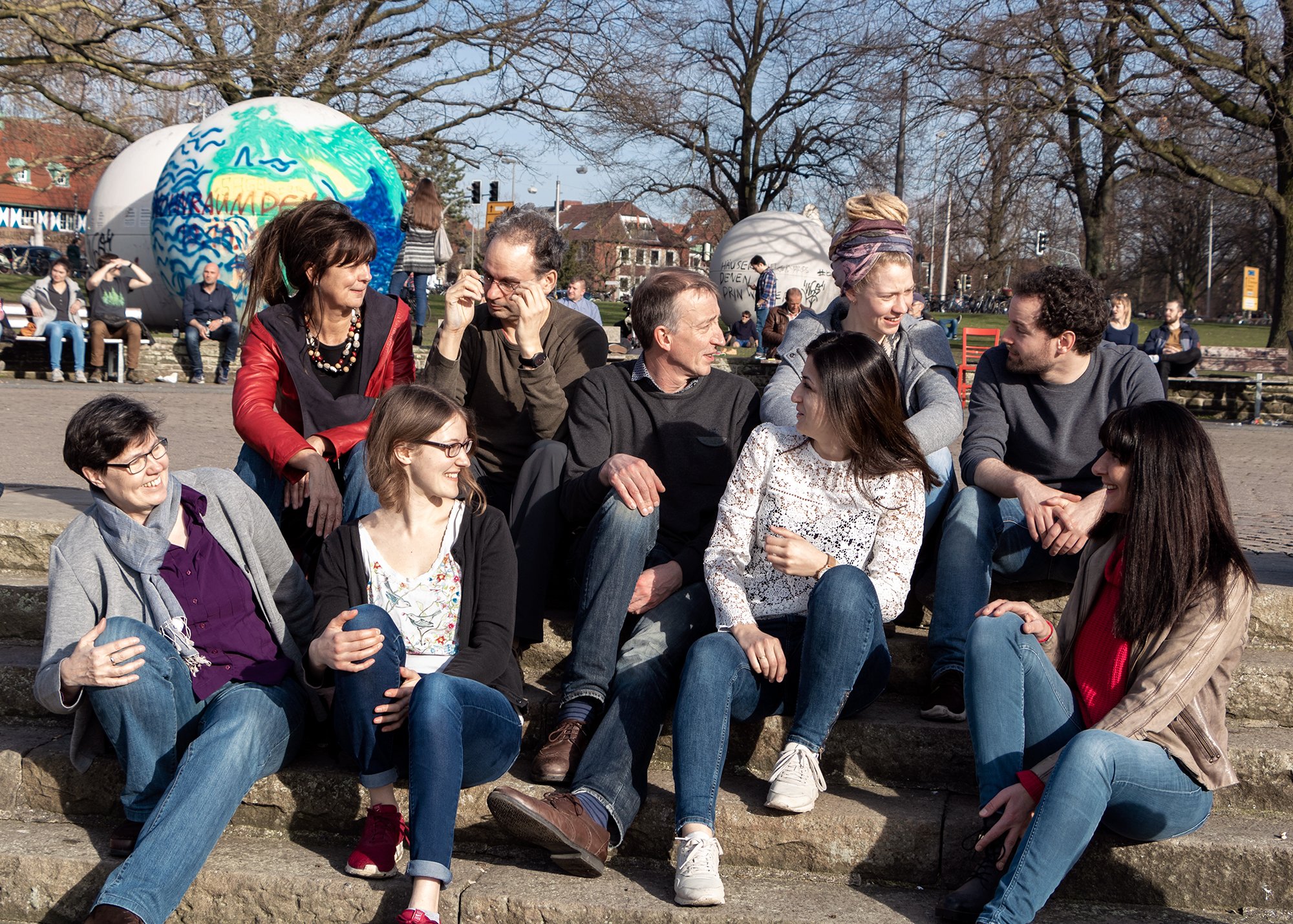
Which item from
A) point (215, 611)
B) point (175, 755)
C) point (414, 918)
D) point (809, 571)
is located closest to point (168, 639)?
point (215, 611)

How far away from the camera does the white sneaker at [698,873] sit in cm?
276

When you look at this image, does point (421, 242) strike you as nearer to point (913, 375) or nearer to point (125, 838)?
point (913, 375)

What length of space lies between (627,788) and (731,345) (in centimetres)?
1811

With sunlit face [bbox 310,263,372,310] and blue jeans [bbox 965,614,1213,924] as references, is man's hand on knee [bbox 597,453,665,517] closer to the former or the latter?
blue jeans [bbox 965,614,1213,924]

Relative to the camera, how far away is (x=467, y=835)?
3178 mm

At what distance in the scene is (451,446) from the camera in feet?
10.5

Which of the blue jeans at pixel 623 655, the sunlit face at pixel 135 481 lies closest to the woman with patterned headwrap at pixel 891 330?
the blue jeans at pixel 623 655

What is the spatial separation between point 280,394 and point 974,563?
7.81 ft

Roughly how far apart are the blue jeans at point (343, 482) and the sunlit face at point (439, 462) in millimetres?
453

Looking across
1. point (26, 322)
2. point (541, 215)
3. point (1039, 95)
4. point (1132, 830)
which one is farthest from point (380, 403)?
point (1039, 95)

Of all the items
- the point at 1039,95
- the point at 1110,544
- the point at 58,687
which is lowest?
the point at 58,687

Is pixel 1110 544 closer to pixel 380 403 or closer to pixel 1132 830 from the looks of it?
pixel 1132 830

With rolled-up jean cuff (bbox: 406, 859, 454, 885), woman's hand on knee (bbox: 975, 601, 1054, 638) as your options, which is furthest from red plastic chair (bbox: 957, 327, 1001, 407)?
rolled-up jean cuff (bbox: 406, 859, 454, 885)

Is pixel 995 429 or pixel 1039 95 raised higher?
pixel 1039 95
